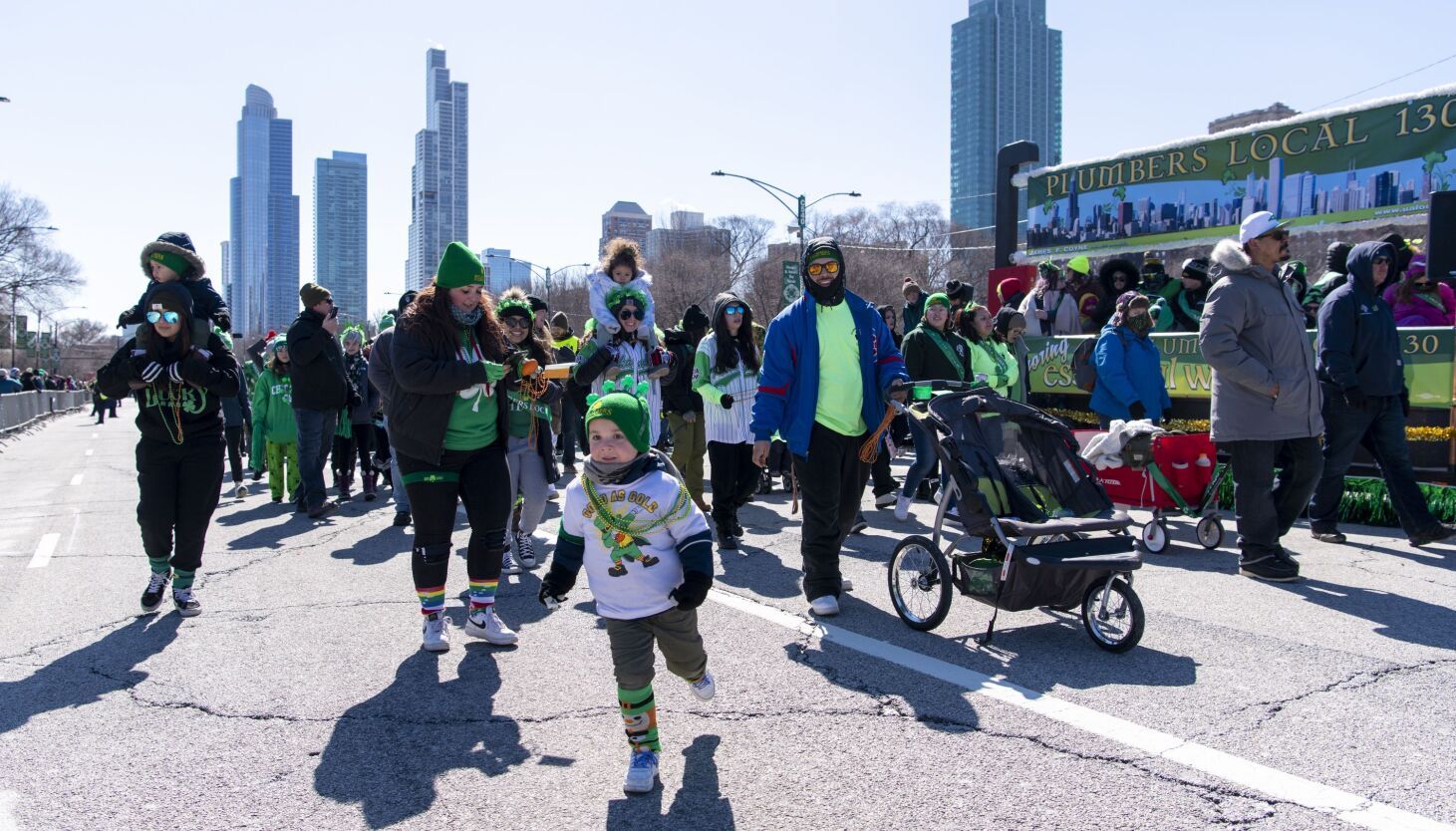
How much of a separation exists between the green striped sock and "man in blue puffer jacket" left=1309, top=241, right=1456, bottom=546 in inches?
229

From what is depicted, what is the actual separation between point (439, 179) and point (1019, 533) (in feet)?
540

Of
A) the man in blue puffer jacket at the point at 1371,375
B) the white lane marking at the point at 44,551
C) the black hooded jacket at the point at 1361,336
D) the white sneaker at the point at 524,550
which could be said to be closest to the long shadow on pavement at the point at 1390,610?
the man in blue puffer jacket at the point at 1371,375

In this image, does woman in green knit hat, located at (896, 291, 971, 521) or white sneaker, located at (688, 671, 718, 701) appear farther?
woman in green knit hat, located at (896, 291, 971, 521)

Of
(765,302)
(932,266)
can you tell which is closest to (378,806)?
(765,302)

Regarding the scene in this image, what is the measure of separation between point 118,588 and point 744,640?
4.41 m

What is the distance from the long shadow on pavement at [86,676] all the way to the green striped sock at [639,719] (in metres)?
2.61

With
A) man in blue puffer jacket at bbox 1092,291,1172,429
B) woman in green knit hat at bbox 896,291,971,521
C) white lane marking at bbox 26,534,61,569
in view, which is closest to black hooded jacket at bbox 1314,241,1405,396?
man in blue puffer jacket at bbox 1092,291,1172,429

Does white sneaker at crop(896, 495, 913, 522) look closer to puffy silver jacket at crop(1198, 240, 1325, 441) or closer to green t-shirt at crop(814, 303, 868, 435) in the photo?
puffy silver jacket at crop(1198, 240, 1325, 441)

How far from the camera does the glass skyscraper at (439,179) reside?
137 metres

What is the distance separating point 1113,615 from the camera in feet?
16.8

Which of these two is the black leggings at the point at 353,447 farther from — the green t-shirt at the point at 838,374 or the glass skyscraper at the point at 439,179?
the glass skyscraper at the point at 439,179

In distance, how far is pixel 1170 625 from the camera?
552 centimetres

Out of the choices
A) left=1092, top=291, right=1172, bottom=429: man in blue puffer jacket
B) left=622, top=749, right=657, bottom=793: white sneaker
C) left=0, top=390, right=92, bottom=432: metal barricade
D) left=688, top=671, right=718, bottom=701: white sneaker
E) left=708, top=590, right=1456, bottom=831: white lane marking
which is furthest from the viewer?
left=0, top=390, right=92, bottom=432: metal barricade

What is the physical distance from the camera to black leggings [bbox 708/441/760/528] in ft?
26.7
